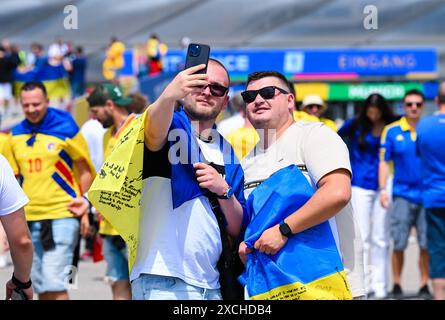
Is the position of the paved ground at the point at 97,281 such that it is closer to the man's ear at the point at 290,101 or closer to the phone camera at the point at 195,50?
the man's ear at the point at 290,101

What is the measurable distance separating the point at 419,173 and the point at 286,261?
5.56 m

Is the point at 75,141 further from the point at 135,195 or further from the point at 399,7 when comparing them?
the point at 399,7

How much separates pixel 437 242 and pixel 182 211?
4225 millimetres

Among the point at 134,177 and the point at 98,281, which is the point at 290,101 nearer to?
the point at 134,177

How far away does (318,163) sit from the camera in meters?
4.30

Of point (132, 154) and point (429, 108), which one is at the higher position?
point (429, 108)

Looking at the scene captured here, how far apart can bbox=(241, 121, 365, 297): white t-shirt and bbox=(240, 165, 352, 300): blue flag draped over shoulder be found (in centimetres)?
7

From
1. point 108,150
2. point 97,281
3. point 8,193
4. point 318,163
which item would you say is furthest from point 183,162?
point 97,281

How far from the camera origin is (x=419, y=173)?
31.3 ft

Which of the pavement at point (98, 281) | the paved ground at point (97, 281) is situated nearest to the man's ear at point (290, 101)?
the pavement at point (98, 281)

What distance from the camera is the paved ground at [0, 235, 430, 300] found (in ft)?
31.0

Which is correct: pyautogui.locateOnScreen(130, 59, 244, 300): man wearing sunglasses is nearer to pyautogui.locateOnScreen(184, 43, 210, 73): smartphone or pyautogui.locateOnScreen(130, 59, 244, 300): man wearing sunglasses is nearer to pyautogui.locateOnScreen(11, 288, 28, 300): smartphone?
pyautogui.locateOnScreen(184, 43, 210, 73): smartphone

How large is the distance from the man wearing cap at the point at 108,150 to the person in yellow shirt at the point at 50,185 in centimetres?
29

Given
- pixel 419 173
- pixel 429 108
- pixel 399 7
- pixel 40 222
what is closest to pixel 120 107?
pixel 40 222
